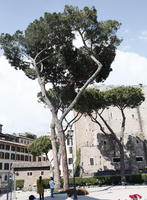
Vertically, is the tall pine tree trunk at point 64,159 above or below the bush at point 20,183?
above

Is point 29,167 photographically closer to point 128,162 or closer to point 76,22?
point 128,162

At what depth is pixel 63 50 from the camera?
2388 centimetres

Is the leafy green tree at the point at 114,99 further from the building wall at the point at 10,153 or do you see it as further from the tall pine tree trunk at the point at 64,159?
the building wall at the point at 10,153

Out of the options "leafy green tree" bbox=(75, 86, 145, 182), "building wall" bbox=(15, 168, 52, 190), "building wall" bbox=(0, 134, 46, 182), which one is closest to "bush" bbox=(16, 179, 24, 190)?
"building wall" bbox=(15, 168, 52, 190)

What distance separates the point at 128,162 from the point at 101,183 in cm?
1060

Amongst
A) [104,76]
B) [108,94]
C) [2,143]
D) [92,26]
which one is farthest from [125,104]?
[2,143]

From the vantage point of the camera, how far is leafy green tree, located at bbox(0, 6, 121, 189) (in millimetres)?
22109

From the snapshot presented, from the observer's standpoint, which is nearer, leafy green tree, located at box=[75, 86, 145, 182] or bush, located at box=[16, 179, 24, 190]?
leafy green tree, located at box=[75, 86, 145, 182]

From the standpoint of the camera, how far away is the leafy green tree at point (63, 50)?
72.5 ft

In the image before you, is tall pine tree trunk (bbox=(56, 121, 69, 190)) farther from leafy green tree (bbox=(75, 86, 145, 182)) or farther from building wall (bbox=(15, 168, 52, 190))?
building wall (bbox=(15, 168, 52, 190))

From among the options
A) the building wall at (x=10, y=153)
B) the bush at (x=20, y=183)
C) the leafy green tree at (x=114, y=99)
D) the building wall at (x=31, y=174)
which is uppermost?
the leafy green tree at (x=114, y=99)

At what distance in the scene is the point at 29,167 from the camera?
42.0m

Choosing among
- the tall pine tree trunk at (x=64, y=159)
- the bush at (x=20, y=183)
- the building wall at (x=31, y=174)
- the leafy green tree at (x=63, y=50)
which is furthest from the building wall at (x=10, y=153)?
the tall pine tree trunk at (x=64, y=159)

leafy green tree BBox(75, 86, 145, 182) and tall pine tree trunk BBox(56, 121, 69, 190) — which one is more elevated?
leafy green tree BBox(75, 86, 145, 182)
